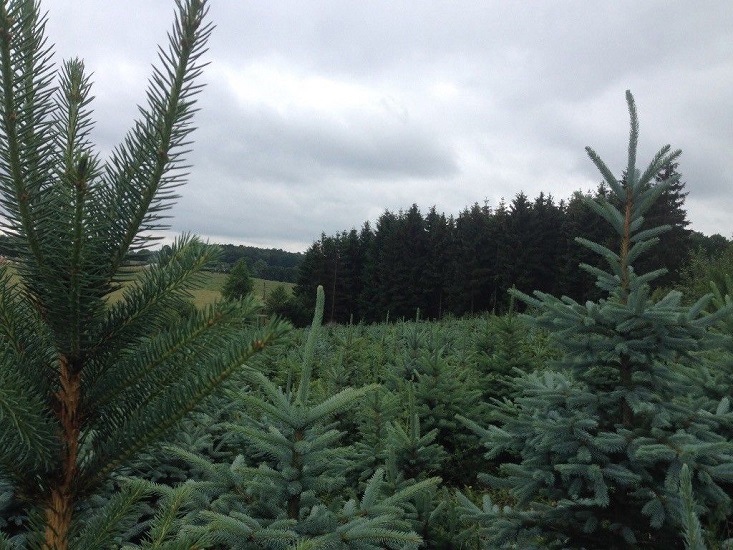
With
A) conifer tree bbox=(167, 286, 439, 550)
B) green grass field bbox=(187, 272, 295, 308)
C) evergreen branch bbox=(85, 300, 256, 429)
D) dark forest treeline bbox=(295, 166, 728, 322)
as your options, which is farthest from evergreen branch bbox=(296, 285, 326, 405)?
dark forest treeline bbox=(295, 166, 728, 322)

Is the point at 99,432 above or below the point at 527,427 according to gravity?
above

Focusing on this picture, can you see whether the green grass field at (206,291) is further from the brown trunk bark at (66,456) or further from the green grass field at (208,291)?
the brown trunk bark at (66,456)

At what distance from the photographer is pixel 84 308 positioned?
119cm

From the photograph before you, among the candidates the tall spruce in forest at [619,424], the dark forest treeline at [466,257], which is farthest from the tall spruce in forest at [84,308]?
the dark forest treeline at [466,257]

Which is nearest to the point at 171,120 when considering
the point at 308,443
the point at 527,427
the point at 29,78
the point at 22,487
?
the point at 29,78

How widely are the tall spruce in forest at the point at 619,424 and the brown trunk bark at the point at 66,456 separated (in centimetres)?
260

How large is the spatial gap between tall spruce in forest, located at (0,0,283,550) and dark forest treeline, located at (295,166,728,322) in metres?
45.5

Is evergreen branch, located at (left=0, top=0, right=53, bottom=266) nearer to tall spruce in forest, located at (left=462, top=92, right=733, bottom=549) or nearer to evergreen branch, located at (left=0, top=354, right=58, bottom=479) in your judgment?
evergreen branch, located at (left=0, top=354, right=58, bottom=479)

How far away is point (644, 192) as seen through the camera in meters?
3.70

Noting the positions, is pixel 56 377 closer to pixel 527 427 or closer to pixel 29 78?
pixel 29 78

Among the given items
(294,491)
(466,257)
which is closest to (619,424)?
(294,491)

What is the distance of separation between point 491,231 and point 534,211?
420 cm

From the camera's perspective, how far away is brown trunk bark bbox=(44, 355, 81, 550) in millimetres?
1222

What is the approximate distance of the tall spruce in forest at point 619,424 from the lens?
324 cm
